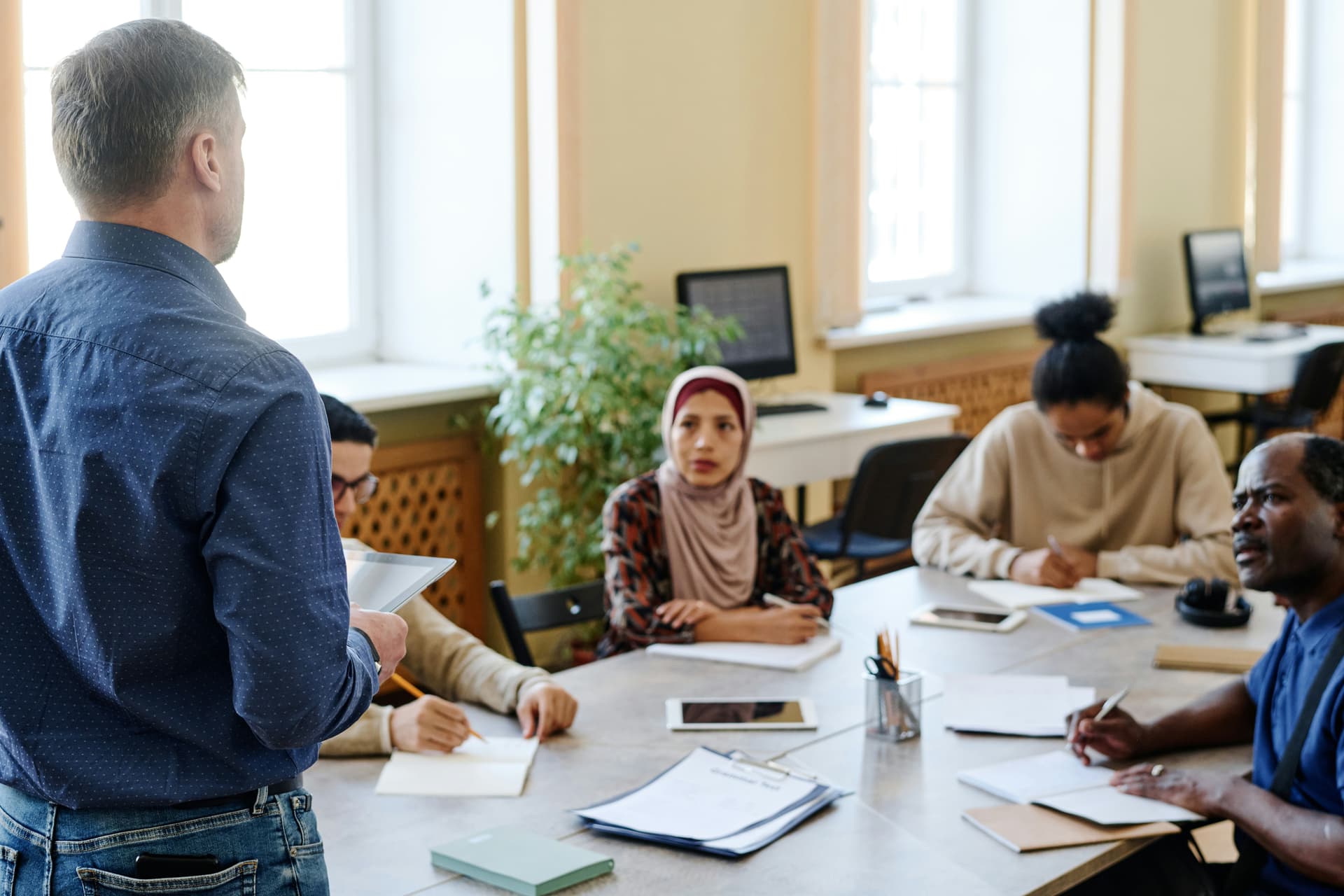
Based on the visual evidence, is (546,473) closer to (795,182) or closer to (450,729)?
(795,182)

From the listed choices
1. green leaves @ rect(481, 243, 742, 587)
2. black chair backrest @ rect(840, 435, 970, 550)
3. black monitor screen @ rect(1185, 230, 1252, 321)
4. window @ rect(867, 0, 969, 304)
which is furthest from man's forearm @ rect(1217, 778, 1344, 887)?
black monitor screen @ rect(1185, 230, 1252, 321)

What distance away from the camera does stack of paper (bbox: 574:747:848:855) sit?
6.30ft

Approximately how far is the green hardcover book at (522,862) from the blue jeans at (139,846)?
0.43 metres

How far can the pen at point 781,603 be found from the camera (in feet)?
9.77

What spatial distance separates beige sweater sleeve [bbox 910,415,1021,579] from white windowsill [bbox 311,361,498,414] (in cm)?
145

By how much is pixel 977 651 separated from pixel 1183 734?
1.82 ft

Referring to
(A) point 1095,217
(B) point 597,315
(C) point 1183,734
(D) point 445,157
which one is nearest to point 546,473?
(B) point 597,315

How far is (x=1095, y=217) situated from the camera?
6762 millimetres

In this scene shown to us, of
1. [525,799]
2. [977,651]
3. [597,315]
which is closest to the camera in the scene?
[525,799]

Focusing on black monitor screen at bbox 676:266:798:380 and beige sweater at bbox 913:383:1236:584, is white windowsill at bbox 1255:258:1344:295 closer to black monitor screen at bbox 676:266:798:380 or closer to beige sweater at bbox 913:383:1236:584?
black monitor screen at bbox 676:266:798:380

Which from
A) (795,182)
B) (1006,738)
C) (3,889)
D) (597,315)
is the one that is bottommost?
(1006,738)

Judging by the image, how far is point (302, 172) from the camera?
14.5 ft

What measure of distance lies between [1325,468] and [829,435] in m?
2.40

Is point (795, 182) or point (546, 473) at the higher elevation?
point (795, 182)
